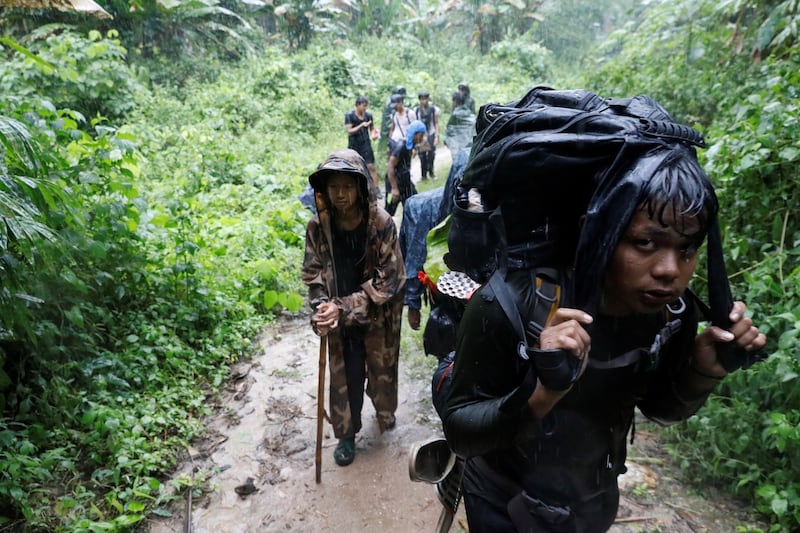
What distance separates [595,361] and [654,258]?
1.26 feet

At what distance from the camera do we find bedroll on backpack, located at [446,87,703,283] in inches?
48.3

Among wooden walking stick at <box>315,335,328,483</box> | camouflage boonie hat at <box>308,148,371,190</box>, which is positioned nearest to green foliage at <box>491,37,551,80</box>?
camouflage boonie hat at <box>308,148,371,190</box>

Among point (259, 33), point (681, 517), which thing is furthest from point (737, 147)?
point (259, 33)

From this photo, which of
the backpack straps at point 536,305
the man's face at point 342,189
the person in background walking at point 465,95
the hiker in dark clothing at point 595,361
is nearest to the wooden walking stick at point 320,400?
the man's face at point 342,189

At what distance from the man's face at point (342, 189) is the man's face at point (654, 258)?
7.59ft

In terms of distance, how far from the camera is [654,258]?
1199mm

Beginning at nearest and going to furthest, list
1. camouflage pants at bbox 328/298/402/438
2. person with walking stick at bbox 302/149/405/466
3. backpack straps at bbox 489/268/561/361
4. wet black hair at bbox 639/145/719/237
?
wet black hair at bbox 639/145/719/237
backpack straps at bbox 489/268/561/361
person with walking stick at bbox 302/149/405/466
camouflage pants at bbox 328/298/402/438

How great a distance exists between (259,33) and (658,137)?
21810 millimetres

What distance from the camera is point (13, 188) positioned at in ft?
9.97

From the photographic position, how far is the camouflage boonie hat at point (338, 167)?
3.30 m

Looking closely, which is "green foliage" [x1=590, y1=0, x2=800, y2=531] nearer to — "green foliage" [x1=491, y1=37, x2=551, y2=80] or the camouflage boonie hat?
the camouflage boonie hat

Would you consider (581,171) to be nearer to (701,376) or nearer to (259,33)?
(701,376)

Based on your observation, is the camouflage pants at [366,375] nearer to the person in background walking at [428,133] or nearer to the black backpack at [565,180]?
the black backpack at [565,180]

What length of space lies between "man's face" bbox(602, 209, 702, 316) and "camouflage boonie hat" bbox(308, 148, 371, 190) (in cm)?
230
